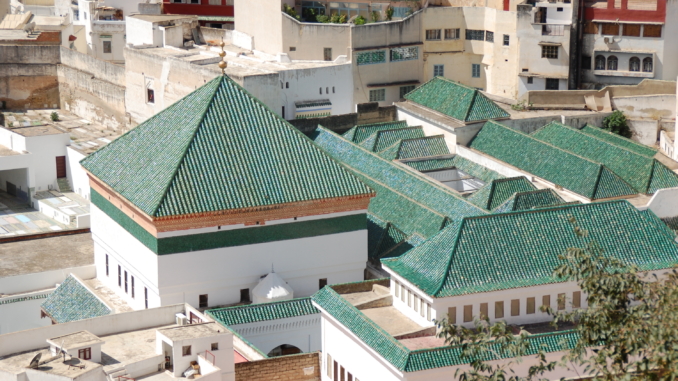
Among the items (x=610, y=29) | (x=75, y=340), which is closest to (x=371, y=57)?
(x=610, y=29)

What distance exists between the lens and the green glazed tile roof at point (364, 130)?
204ft

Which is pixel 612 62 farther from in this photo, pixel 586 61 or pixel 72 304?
pixel 72 304

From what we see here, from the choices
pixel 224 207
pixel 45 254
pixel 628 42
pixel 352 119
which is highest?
pixel 628 42

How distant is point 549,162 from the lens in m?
55.4

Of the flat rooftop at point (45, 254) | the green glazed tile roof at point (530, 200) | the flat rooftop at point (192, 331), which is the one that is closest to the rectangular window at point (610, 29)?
the green glazed tile roof at point (530, 200)

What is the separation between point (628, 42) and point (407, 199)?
71.7 feet

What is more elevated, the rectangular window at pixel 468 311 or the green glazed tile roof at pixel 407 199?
the green glazed tile roof at pixel 407 199

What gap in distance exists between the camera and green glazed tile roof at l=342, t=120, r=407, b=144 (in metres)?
62.1

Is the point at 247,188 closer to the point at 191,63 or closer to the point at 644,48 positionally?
the point at 191,63

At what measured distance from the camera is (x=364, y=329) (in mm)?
35062

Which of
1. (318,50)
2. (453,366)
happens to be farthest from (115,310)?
(318,50)

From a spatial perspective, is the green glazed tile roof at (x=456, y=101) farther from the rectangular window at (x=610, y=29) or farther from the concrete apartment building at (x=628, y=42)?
the rectangular window at (x=610, y=29)

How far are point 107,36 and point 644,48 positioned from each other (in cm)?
3610

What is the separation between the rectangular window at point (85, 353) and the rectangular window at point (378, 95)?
34.0 metres
